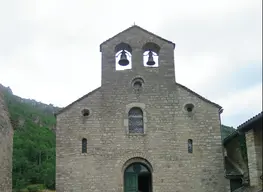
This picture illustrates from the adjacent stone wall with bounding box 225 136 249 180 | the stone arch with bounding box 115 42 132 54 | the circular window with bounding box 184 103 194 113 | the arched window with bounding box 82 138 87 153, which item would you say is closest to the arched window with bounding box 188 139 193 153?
the circular window with bounding box 184 103 194 113

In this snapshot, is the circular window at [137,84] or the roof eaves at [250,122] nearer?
the roof eaves at [250,122]

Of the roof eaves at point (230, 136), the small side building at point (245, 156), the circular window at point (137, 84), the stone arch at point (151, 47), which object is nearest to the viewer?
the small side building at point (245, 156)

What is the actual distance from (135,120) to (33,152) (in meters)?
41.4

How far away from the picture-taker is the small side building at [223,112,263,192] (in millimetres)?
15609

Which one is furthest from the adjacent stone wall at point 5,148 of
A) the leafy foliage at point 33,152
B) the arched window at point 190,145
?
the leafy foliage at point 33,152

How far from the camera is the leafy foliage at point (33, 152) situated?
4878 centimetres

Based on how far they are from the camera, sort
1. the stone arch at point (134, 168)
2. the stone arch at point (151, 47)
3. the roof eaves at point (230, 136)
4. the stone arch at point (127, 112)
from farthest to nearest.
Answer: the stone arch at point (151, 47)
the roof eaves at point (230, 136)
the stone arch at point (127, 112)
the stone arch at point (134, 168)

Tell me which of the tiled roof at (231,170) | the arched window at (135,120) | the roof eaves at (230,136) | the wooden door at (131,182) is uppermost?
the arched window at (135,120)

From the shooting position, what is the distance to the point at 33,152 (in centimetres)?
5853

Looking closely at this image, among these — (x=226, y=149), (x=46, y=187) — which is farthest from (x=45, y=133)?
(x=226, y=149)

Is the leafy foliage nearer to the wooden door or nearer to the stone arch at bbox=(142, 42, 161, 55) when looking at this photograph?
the stone arch at bbox=(142, 42, 161, 55)

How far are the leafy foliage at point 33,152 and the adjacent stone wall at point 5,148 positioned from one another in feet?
67.8

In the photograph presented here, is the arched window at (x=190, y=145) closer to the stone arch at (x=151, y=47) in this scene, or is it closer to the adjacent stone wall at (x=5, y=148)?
the stone arch at (x=151, y=47)

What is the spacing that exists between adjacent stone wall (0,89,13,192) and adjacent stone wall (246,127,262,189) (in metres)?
10.0
